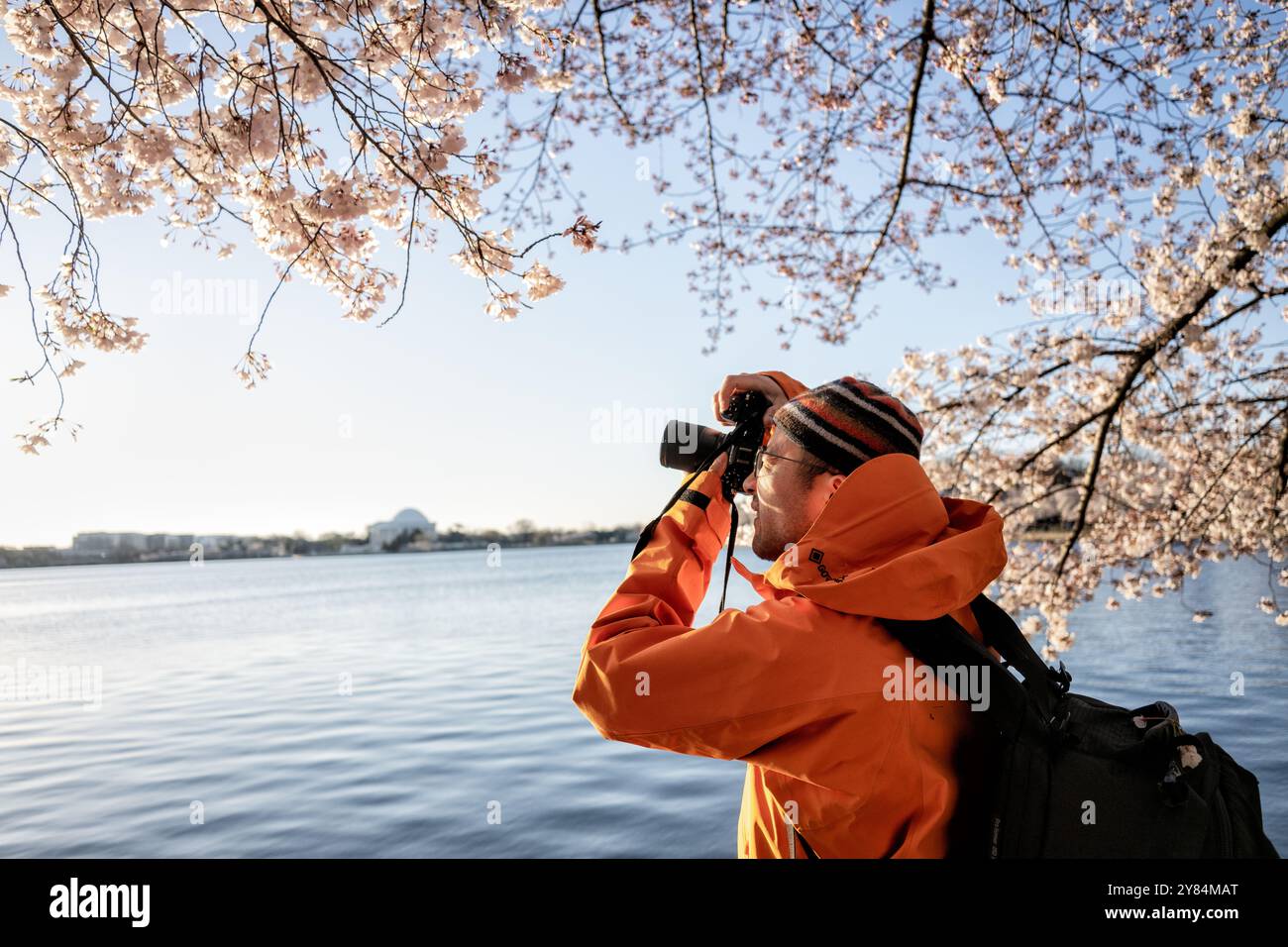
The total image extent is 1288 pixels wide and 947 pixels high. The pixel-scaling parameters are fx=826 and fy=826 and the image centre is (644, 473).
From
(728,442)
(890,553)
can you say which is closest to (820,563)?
(890,553)

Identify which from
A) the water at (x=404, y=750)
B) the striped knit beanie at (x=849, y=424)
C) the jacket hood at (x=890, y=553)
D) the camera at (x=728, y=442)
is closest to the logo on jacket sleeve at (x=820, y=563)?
the jacket hood at (x=890, y=553)

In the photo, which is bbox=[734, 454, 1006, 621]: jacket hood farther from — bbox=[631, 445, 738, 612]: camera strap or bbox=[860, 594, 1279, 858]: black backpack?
bbox=[631, 445, 738, 612]: camera strap

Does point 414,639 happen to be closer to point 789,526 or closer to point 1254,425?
point 1254,425

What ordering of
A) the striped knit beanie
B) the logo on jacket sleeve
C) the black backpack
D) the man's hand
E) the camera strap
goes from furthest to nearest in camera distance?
1. the man's hand
2. the camera strap
3. the striped knit beanie
4. the logo on jacket sleeve
5. the black backpack

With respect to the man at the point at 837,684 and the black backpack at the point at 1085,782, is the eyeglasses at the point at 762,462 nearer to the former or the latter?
the man at the point at 837,684

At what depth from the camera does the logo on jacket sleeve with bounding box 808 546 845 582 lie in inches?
51.3

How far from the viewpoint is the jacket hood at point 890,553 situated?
122cm

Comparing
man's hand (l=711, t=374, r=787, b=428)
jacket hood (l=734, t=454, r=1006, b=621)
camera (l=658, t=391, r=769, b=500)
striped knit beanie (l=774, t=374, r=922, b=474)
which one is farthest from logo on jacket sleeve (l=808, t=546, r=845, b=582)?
man's hand (l=711, t=374, r=787, b=428)

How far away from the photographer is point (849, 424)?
1.44 m

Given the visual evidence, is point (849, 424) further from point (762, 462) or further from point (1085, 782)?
point (1085, 782)

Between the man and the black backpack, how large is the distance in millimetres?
37
